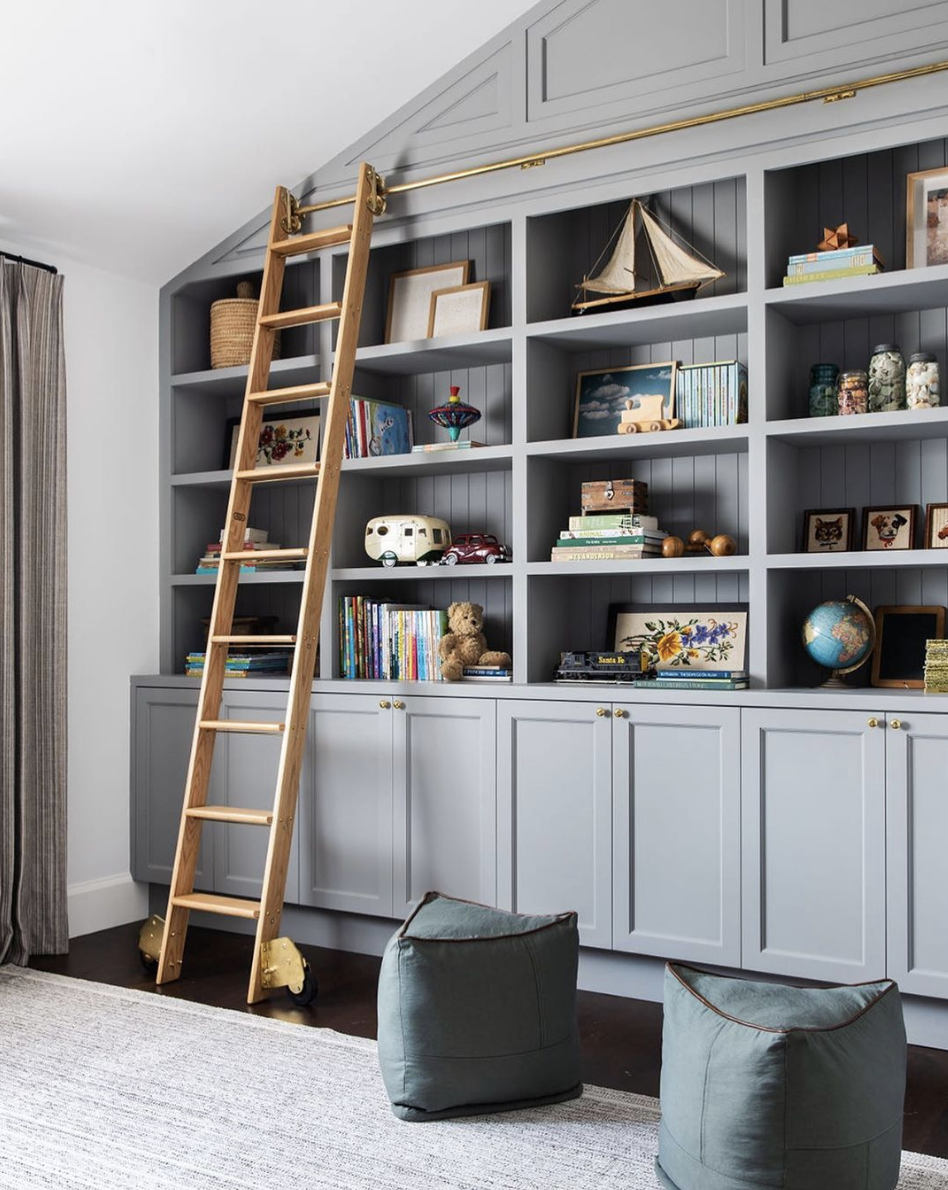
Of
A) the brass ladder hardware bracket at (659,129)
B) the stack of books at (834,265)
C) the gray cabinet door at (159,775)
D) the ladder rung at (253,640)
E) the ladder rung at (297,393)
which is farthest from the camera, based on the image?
the gray cabinet door at (159,775)

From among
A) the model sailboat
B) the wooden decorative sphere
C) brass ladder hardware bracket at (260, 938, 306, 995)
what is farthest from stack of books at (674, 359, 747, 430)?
brass ladder hardware bracket at (260, 938, 306, 995)

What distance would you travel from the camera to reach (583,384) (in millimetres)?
3930

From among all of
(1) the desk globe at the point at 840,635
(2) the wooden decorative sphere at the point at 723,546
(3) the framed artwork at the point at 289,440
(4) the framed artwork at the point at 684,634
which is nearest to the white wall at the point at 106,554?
(3) the framed artwork at the point at 289,440

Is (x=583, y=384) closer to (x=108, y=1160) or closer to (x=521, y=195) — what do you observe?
(x=521, y=195)

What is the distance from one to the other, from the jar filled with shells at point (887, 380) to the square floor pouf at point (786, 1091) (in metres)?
1.66

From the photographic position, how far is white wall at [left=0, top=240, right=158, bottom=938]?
4.18 meters

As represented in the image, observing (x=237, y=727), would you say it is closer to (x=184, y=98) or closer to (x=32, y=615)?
(x=32, y=615)

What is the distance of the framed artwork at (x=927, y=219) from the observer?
10.6 feet

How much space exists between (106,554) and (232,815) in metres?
1.23

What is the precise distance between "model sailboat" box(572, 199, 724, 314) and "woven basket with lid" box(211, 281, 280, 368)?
128 cm

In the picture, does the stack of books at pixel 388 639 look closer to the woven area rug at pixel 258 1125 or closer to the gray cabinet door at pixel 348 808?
the gray cabinet door at pixel 348 808

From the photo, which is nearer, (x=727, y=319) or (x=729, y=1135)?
(x=729, y=1135)

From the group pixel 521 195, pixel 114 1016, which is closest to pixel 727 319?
pixel 521 195

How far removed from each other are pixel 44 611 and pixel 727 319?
7.83ft
